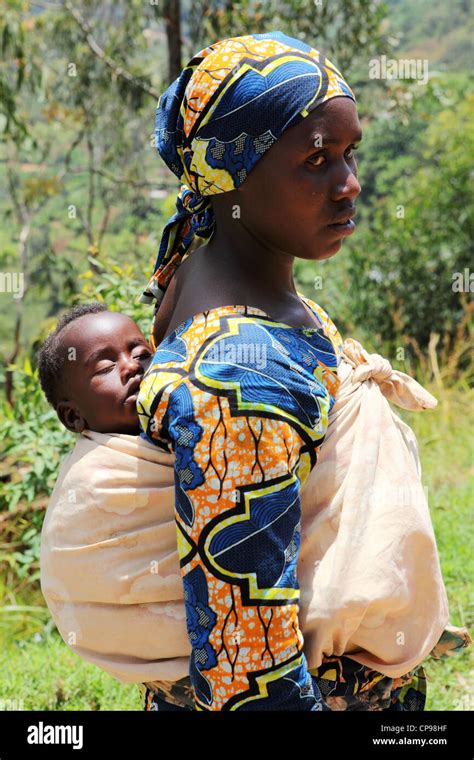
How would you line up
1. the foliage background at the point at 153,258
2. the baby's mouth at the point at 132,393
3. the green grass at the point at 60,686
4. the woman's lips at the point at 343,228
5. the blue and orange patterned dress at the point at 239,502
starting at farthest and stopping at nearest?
the foliage background at the point at 153,258 < the green grass at the point at 60,686 < the baby's mouth at the point at 132,393 < the woman's lips at the point at 343,228 < the blue and orange patterned dress at the point at 239,502

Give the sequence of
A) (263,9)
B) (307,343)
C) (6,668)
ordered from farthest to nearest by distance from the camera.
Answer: (263,9) < (6,668) < (307,343)

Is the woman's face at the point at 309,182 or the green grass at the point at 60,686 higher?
the woman's face at the point at 309,182

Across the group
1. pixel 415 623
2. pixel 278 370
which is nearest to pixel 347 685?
pixel 415 623

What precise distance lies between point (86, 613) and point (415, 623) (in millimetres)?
521

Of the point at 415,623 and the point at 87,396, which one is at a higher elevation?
the point at 87,396

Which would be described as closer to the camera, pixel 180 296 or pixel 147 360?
pixel 180 296

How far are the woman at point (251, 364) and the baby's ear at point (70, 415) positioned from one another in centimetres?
24

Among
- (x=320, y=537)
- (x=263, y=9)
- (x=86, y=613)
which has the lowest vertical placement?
(x=86, y=613)

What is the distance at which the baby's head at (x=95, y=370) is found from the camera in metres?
1.57

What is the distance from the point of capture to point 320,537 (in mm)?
1438

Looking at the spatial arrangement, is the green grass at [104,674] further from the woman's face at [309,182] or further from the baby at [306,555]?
the woman's face at [309,182]

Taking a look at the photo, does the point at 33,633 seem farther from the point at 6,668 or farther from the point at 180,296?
the point at 180,296

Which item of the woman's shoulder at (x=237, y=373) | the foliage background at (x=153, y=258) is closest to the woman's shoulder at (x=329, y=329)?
the woman's shoulder at (x=237, y=373)

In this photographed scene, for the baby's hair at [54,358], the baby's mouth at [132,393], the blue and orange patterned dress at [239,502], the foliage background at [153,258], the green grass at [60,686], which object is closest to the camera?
the blue and orange patterned dress at [239,502]
